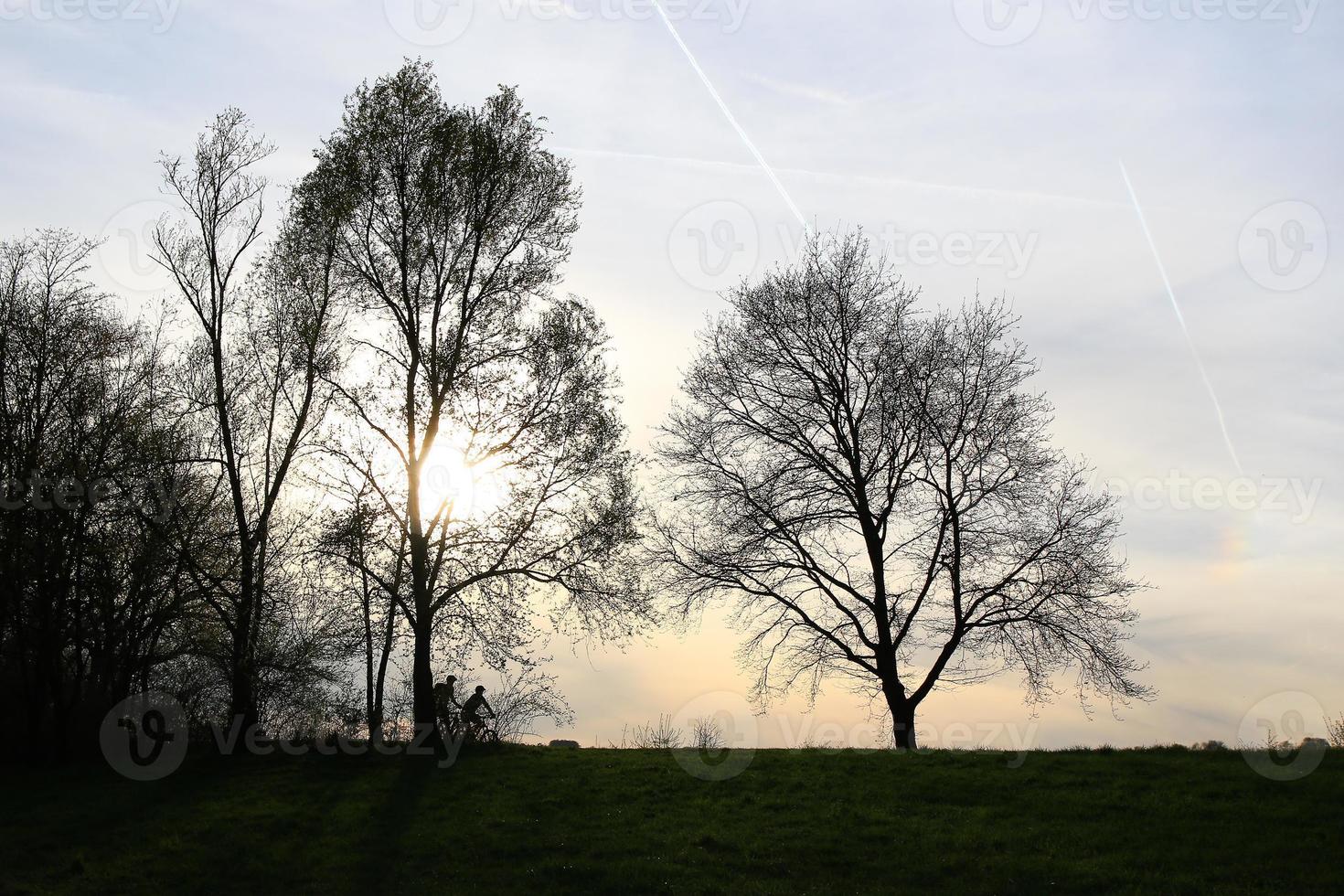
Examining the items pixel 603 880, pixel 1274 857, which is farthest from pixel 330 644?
pixel 1274 857

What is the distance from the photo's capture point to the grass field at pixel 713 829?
1459 centimetres

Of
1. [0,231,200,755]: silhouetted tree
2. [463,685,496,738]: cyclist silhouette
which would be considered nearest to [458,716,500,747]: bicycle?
[463,685,496,738]: cyclist silhouette

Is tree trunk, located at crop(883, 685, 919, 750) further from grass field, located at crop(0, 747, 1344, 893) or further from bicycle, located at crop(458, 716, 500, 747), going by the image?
bicycle, located at crop(458, 716, 500, 747)

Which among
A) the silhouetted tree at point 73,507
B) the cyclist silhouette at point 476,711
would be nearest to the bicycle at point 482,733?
the cyclist silhouette at point 476,711

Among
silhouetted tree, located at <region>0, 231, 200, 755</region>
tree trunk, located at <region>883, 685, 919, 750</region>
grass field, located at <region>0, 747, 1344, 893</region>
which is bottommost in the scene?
grass field, located at <region>0, 747, 1344, 893</region>

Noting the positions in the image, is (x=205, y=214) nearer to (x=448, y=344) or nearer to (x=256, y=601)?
(x=448, y=344)

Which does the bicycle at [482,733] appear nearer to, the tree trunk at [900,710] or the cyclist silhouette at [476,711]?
the cyclist silhouette at [476,711]

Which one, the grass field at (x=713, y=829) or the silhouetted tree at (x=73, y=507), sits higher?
the silhouetted tree at (x=73, y=507)

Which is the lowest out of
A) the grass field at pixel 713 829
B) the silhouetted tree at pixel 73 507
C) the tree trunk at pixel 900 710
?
the grass field at pixel 713 829

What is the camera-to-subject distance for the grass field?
47.9 feet

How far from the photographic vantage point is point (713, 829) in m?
17.3

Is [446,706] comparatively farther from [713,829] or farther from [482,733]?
[713,829]

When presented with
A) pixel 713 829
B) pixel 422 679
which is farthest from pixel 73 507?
pixel 713 829

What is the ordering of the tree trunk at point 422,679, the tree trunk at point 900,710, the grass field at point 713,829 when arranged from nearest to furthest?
1. the grass field at point 713,829
2. the tree trunk at point 422,679
3. the tree trunk at point 900,710
